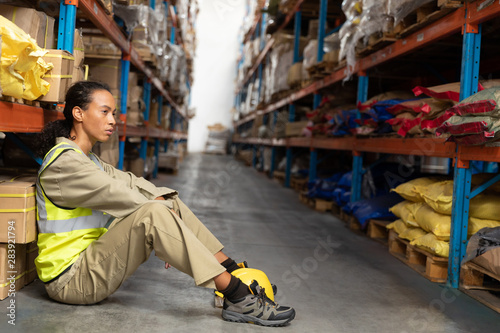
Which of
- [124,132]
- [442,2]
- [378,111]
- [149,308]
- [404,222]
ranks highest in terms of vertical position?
[442,2]

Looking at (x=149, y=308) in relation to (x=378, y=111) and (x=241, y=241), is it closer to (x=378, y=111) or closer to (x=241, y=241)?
(x=241, y=241)

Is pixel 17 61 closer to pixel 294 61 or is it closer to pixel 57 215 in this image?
pixel 57 215

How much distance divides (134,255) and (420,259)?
2.75 metres

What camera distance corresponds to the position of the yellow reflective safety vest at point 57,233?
2445mm

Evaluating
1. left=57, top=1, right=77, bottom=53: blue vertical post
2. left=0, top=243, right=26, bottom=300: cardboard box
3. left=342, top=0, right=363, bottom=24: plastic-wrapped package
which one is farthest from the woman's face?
left=342, top=0, right=363, bottom=24: plastic-wrapped package

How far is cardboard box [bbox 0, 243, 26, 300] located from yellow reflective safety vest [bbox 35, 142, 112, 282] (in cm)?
21

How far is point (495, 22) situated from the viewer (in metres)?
4.10

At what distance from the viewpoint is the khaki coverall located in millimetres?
2318

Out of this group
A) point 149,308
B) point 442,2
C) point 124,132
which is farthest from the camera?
point 124,132

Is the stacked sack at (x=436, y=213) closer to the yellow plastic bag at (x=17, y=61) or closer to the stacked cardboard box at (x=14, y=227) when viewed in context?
the stacked cardboard box at (x=14, y=227)

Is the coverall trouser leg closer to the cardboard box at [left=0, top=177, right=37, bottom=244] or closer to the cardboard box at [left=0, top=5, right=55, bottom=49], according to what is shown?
the cardboard box at [left=0, top=177, right=37, bottom=244]

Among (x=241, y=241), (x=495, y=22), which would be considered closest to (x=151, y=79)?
(x=241, y=241)

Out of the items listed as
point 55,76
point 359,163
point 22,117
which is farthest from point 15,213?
point 359,163

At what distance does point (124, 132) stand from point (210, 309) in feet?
12.7
